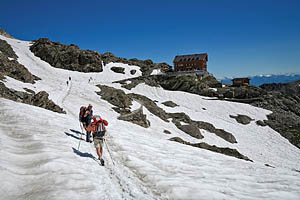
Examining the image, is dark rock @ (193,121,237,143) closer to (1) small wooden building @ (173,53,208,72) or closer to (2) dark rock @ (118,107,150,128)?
(2) dark rock @ (118,107,150,128)

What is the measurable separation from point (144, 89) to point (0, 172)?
5781cm

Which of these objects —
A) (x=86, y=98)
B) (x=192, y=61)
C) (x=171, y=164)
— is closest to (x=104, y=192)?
(x=171, y=164)

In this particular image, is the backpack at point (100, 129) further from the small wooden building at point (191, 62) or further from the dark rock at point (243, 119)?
the small wooden building at point (191, 62)

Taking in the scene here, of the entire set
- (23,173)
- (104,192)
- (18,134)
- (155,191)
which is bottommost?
(155,191)

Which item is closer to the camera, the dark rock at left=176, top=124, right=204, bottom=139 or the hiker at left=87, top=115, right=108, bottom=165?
the hiker at left=87, top=115, right=108, bottom=165

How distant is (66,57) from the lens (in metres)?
70.9

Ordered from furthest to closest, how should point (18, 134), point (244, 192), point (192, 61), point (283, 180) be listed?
point (192, 61)
point (18, 134)
point (283, 180)
point (244, 192)

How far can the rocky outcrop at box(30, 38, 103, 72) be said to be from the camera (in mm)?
69500

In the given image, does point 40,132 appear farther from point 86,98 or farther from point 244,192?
point 86,98

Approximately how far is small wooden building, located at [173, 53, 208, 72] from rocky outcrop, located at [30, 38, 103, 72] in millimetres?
39998

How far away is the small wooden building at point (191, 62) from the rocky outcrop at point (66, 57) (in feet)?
131

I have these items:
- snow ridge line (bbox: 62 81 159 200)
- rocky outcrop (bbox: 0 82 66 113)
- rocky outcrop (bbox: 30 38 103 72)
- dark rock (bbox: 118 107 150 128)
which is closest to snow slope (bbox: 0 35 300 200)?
snow ridge line (bbox: 62 81 159 200)

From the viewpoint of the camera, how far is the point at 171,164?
10.6 meters

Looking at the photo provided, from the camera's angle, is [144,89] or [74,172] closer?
[74,172]
